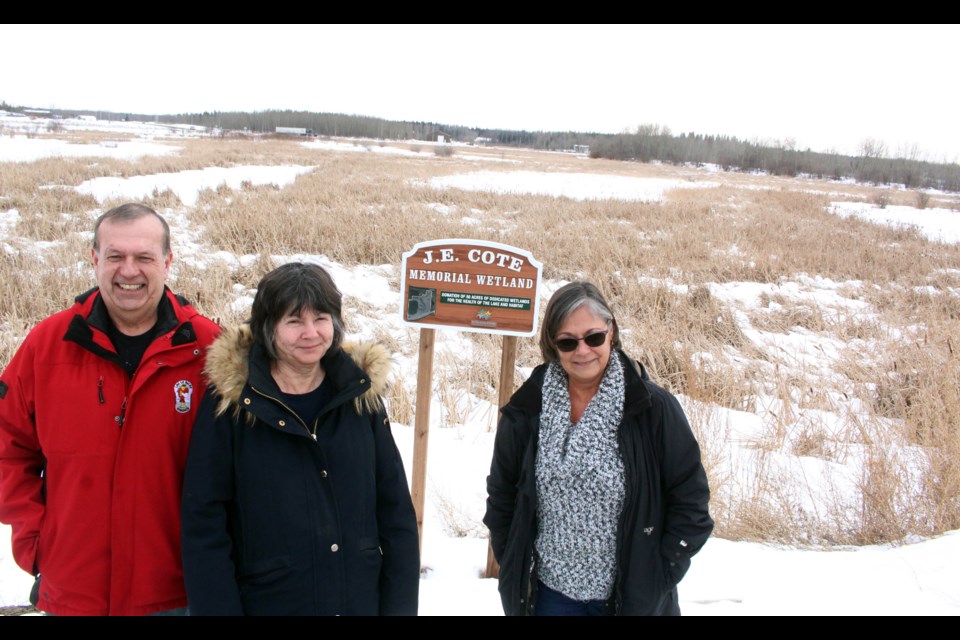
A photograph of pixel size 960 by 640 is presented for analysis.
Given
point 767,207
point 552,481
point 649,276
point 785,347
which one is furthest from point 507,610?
point 767,207

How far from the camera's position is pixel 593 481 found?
2141 millimetres

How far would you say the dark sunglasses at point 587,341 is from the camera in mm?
2201

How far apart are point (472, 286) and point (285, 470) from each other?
1549mm

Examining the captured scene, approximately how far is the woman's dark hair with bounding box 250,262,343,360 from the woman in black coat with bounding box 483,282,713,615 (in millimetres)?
802

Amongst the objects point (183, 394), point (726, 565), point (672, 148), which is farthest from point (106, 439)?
point (672, 148)

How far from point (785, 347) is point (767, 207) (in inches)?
723

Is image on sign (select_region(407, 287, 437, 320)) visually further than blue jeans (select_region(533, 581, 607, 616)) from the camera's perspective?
Yes

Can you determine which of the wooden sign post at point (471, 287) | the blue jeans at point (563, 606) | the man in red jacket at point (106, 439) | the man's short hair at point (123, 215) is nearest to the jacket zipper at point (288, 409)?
the man in red jacket at point (106, 439)

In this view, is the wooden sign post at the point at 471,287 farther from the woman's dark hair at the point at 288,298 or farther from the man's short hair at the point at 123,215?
the man's short hair at the point at 123,215

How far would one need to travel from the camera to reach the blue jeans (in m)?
2.26

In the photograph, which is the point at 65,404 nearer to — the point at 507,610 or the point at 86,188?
the point at 507,610

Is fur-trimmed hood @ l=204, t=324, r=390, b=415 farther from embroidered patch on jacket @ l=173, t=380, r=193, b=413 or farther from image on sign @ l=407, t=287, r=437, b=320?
image on sign @ l=407, t=287, r=437, b=320

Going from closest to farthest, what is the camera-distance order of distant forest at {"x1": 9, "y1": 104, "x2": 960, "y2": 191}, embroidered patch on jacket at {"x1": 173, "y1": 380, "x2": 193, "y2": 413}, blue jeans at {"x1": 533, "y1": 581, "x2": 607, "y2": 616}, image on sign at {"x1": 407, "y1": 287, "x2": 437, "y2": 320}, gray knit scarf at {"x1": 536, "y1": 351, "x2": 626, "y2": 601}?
embroidered patch on jacket at {"x1": 173, "y1": 380, "x2": 193, "y2": 413}, gray knit scarf at {"x1": 536, "y1": 351, "x2": 626, "y2": 601}, blue jeans at {"x1": 533, "y1": 581, "x2": 607, "y2": 616}, image on sign at {"x1": 407, "y1": 287, "x2": 437, "y2": 320}, distant forest at {"x1": 9, "y1": 104, "x2": 960, "y2": 191}

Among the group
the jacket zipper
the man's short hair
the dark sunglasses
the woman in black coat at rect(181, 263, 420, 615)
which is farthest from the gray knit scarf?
the man's short hair
